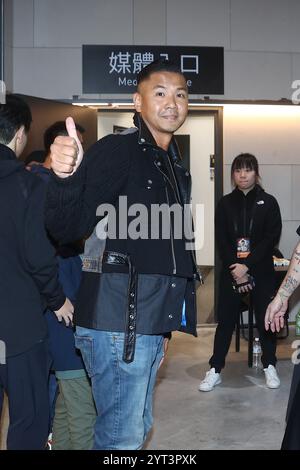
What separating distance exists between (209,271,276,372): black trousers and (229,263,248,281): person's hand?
1.9 inches

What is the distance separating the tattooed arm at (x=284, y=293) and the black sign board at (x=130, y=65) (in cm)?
381

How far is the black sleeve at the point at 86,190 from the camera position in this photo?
1.69 metres

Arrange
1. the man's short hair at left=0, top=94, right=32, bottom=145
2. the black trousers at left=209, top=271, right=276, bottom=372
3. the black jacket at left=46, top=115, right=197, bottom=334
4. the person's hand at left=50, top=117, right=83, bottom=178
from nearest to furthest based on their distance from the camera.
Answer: the person's hand at left=50, top=117, right=83, bottom=178, the black jacket at left=46, top=115, right=197, bottom=334, the man's short hair at left=0, top=94, right=32, bottom=145, the black trousers at left=209, top=271, right=276, bottom=372

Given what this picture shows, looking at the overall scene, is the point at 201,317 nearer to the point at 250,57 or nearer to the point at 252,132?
the point at 252,132

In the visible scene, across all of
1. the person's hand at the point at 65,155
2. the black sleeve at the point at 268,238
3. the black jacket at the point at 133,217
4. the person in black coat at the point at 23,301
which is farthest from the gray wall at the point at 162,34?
the person's hand at the point at 65,155

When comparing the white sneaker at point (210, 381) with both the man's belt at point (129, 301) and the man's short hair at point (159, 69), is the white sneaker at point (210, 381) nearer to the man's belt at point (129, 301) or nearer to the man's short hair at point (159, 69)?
the man's belt at point (129, 301)

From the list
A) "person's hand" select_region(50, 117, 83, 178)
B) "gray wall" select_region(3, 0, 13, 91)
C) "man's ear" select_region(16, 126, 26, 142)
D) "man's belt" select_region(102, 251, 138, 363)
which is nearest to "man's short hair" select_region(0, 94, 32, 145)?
"man's ear" select_region(16, 126, 26, 142)

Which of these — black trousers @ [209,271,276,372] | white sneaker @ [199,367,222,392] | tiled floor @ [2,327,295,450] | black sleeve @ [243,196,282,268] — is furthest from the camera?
black sleeve @ [243,196,282,268]

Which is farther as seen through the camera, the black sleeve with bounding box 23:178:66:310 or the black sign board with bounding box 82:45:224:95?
the black sign board with bounding box 82:45:224:95

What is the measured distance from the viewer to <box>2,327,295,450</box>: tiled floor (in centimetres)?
350

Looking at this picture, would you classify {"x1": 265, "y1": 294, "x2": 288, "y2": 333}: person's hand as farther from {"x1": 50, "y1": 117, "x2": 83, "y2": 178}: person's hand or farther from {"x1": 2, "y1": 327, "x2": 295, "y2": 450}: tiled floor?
{"x1": 50, "y1": 117, "x2": 83, "y2": 178}: person's hand

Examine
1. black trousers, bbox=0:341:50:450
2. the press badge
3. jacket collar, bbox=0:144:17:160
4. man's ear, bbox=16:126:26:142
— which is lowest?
black trousers, bbox=0:341:50:450

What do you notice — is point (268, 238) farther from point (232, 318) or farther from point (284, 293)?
point (284, 293)

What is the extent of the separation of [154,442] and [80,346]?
1.61 meters
